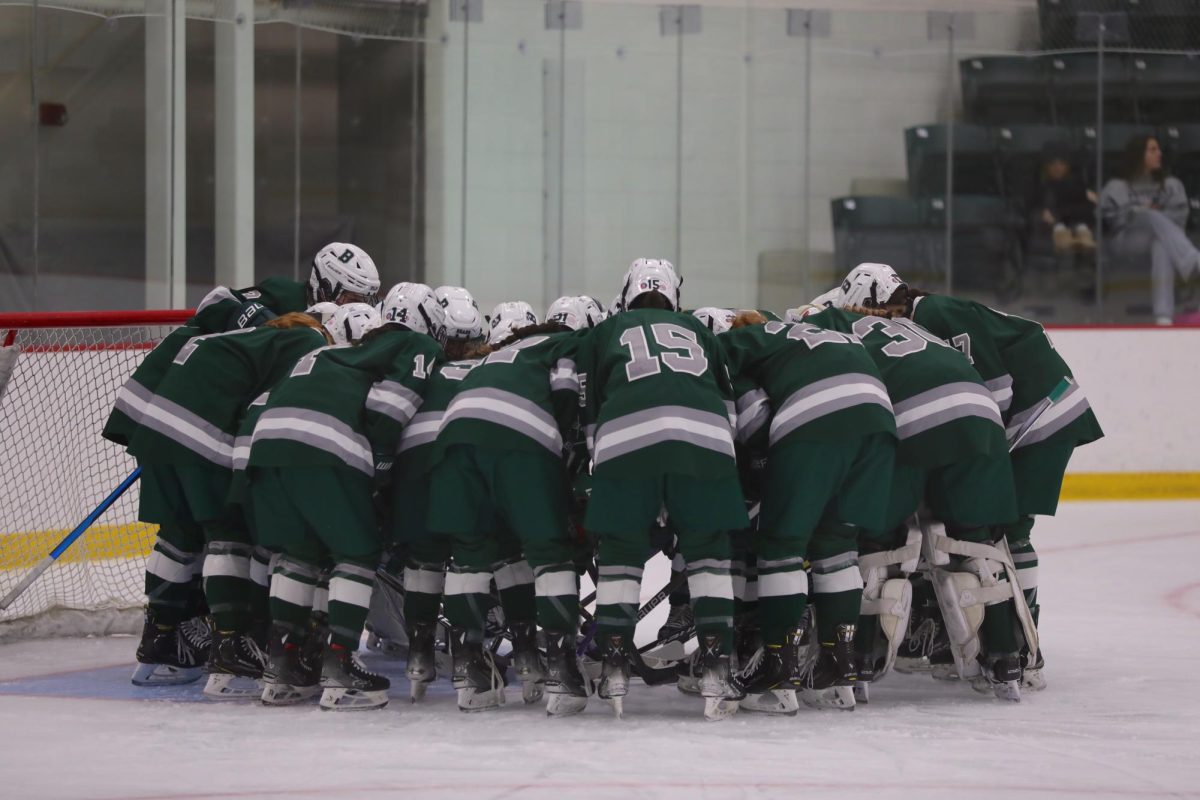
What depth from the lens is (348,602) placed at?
409 centimetres

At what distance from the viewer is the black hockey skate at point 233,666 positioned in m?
4.34

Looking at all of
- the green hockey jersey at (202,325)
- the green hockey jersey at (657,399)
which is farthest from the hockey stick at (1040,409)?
the green hockey jersey at (202,325)

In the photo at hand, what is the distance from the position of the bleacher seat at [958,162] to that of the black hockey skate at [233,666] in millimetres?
5563

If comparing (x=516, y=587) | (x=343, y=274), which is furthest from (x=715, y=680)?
(x=343, y=274)

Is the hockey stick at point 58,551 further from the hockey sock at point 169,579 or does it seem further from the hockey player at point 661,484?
the hockey player at point 661,484

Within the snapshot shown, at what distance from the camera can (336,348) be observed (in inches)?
166

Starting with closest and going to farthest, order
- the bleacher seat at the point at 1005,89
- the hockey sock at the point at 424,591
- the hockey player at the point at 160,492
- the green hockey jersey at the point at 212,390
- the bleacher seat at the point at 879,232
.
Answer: the hockey sock at the point at 424,591
the green hockey jersey at the point at 212,390
the hockey player at the point at 160,492
the bleacher seat at the point at 879,232
the bleacher seat at the point at 1005,89

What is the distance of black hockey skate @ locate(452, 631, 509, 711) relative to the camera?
13.4 feet

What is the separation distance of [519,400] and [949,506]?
116 centimetres

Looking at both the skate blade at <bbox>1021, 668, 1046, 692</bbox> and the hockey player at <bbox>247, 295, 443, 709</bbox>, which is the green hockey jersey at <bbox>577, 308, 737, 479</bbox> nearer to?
the hockey player at <bbox>247, 295, 443, 709</bbox>

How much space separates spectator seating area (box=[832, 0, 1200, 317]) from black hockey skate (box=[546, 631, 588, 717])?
17.2 feet

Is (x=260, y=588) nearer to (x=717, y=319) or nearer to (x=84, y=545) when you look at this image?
(x=84, y=545)

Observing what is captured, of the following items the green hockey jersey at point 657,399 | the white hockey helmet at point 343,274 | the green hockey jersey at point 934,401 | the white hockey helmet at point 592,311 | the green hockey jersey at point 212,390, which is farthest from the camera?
the white hockey helmet at point 343,274

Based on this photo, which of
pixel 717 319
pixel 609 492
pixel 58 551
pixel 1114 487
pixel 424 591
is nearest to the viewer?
pixel 609 492
